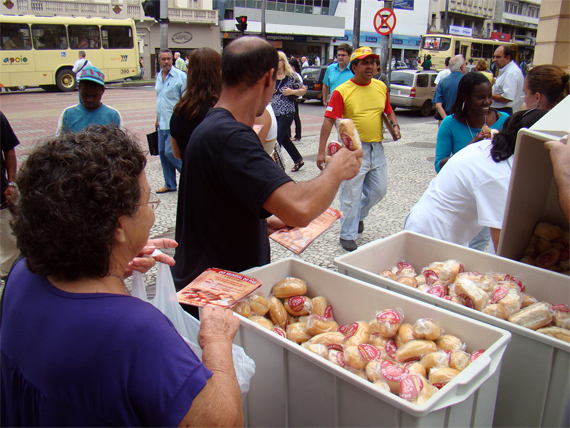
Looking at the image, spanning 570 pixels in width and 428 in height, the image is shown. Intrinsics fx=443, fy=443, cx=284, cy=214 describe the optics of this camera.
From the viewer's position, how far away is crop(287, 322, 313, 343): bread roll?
175 centimetres

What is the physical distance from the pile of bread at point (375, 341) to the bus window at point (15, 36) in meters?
22.0

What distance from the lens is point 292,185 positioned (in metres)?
1.61

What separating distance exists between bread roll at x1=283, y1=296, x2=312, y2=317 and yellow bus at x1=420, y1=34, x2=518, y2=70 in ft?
89.7

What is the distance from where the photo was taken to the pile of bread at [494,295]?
1670 millimetres

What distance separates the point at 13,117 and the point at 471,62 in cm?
2391

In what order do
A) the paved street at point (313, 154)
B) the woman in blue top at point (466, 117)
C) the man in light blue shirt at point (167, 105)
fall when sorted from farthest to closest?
the man in light blue shirt at point (167, 105), the paved street at point (313, 154), the woman in blue top at point (466, 117)

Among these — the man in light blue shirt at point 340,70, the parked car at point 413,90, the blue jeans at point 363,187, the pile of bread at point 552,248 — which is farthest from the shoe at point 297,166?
the parked car at point 413,90

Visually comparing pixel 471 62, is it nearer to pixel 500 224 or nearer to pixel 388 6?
pixel 388 6

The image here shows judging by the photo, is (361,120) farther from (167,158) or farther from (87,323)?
(87,323)

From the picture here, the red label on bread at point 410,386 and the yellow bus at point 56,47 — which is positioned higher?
the yellow bus at point 56,47

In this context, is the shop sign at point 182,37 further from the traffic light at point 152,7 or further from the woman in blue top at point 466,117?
the woman in blue top at point 466,117

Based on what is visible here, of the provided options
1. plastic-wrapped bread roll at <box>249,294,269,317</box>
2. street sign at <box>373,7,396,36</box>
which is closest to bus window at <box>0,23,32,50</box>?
street sign at <box>373,7,396,36</box>

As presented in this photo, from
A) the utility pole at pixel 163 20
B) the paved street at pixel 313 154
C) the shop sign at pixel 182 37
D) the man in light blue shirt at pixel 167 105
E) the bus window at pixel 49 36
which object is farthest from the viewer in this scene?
the shop sign at pixel 182 37

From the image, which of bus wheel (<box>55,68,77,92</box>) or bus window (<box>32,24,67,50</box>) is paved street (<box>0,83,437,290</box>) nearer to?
bus wheel (<box>55,68,77,92</box>)
